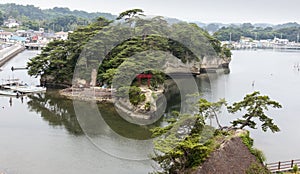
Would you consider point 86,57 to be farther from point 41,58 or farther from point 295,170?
point 295,170

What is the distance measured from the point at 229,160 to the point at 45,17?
5663 inches

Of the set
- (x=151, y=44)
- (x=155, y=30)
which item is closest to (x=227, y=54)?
(x=155, y=30)

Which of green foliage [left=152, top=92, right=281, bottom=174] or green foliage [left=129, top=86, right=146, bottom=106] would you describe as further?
green foliage [left=129, top=86, right=146, bottom=106]

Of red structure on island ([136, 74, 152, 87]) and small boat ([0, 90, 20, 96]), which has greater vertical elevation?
red structure on island ([136, 74, 152, 87])

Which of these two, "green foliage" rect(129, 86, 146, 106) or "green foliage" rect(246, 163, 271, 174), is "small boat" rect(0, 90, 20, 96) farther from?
"green foliage" rect(246, 163, 271, 174)

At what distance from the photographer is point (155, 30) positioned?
41.6 meters

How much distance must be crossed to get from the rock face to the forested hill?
94750 millimetres

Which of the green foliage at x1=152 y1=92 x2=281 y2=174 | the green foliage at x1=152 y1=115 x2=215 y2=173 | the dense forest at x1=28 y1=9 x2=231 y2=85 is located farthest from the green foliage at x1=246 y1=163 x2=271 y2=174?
the dense forest at x1=28 y1=9 x2=231 y2=85

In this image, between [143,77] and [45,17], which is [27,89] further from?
[45,17]

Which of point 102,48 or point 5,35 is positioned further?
point 5,35

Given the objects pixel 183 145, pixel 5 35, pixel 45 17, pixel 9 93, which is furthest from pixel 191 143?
pixel 45 17

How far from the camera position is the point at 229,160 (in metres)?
13.9

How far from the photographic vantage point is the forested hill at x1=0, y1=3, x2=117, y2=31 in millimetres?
110688

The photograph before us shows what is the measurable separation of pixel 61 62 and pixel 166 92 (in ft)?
36.2
